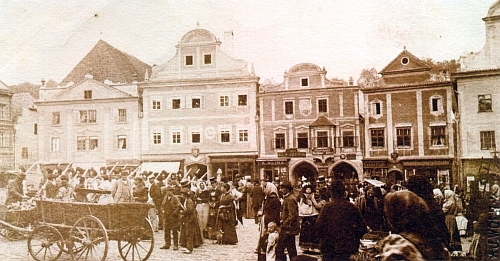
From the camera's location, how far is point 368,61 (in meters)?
3.93

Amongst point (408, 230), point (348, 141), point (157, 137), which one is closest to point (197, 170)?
point (157, 137)

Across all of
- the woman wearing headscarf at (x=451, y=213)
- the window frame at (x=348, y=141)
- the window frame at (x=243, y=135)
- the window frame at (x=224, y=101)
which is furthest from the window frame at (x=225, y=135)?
the woman wearing headscarf at (x=451, y=213)

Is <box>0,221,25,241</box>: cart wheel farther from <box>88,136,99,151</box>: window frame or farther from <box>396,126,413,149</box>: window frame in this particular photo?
<box>396,126,413,149</box>: window frame

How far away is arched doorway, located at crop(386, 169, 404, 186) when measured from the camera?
3.89 meters

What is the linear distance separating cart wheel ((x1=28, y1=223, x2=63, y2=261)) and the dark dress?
159 cm

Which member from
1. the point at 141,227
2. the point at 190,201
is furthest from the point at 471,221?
the point at 141,227

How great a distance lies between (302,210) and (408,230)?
4.40 feet

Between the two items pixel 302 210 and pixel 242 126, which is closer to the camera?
pixel 302 210

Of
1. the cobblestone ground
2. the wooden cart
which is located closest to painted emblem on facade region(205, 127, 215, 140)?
the cobblestone ground

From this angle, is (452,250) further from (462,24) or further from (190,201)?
(190,201)

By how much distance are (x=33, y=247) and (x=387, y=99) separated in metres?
3.96

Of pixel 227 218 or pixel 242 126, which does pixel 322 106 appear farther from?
pixel 227 218

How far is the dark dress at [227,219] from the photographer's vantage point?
173 inches

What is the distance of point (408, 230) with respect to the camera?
2.88 metres
